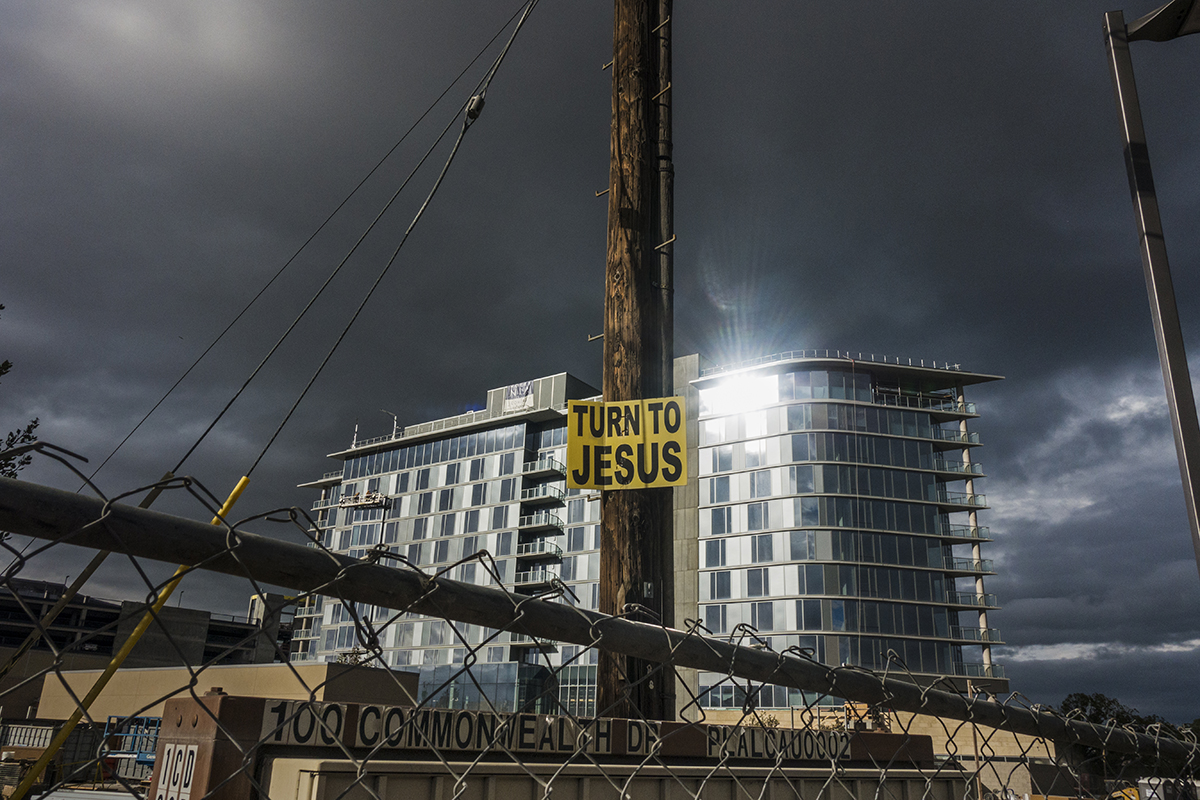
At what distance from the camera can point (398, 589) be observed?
6.27 feet

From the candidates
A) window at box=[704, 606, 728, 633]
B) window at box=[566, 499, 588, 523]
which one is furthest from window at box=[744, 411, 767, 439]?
window at box=[566, 499, 588, 523]

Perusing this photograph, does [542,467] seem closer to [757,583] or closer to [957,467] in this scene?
[757,583]

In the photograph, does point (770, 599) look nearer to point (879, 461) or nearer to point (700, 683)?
point (700, 683)

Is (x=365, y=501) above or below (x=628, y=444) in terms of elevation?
above

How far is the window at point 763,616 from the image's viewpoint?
53.4 metres

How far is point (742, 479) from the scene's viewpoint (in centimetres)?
5819

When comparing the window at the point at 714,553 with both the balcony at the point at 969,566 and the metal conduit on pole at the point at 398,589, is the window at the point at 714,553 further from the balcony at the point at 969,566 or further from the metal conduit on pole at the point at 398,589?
the metal conduit on pole at the point at 398,589

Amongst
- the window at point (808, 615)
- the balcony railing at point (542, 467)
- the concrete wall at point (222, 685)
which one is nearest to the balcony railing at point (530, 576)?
the balcony railing at point (542, 467)

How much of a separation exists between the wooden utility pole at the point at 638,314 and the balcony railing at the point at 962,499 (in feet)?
194

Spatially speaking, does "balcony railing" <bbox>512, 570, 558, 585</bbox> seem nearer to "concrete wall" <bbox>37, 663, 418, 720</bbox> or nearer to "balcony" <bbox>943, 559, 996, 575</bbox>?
"concrete wall" <bbox>37, 663, 418, 720</bbox>

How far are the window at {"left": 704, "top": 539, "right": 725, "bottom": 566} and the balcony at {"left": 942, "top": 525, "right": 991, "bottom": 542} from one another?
16.1m

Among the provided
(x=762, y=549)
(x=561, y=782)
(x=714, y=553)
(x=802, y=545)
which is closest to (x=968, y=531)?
(x=802, y=545)

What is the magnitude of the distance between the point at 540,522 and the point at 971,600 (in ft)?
105

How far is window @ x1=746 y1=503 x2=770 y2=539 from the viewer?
2206 inches
